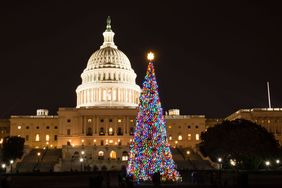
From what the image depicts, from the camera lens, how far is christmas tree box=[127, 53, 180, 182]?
41594 mm

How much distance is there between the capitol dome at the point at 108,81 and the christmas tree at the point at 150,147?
8889 centimetres

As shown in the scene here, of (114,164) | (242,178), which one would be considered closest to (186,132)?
(114,164)

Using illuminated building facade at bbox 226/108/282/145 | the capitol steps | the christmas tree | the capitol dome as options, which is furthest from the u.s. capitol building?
the christmas tree

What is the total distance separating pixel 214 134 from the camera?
7931 cm

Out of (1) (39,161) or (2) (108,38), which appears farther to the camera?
(2) (108,38)

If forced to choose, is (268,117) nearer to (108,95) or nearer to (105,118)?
(105,118)

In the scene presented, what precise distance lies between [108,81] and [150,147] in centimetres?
9406

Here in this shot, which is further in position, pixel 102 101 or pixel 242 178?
pixel 102 101

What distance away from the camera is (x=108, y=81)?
13500 cm

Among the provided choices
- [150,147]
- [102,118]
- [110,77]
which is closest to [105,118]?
[102,118]

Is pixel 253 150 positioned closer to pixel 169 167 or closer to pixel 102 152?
pixel 169 167

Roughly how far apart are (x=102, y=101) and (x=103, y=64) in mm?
11848

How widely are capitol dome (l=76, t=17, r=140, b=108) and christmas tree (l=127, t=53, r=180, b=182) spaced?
88.9 m

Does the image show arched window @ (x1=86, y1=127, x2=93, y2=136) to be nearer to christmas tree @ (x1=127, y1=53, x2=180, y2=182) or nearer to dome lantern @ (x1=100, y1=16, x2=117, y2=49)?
dome lantern @ (x1=100, y1=16, x2=117, y2=49)
